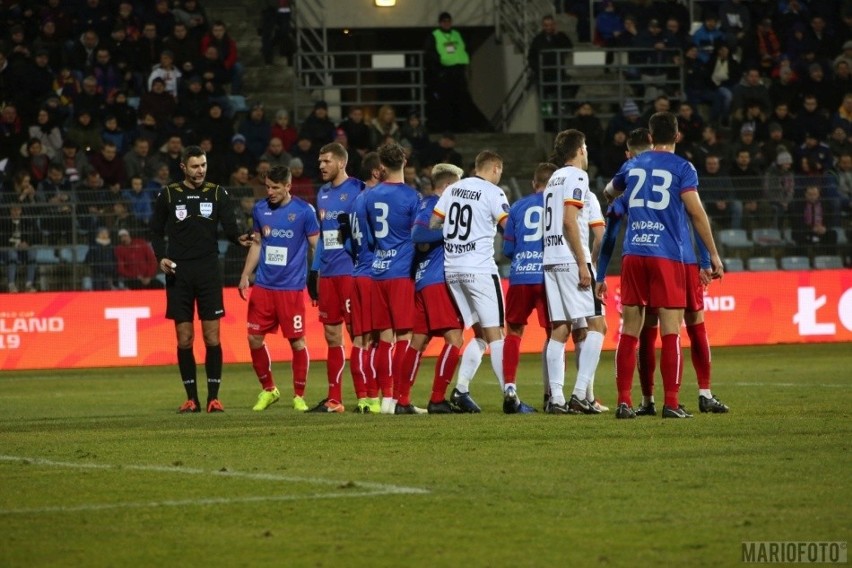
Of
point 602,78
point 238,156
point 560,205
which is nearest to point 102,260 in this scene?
point 238,156

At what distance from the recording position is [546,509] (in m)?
7.33

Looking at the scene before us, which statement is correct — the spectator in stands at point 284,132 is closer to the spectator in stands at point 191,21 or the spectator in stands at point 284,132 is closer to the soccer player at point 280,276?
the spectator in stands at point 191,21

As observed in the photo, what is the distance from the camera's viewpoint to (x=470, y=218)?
12734mm

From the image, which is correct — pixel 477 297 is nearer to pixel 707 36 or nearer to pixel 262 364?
pixel 262 364

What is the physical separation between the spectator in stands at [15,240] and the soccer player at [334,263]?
28.8 ft

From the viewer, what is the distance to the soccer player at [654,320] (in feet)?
38.1

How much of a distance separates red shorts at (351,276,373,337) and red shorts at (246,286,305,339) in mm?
1201

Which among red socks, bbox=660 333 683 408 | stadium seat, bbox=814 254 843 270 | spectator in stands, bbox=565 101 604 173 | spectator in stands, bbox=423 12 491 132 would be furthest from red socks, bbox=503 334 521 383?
spectator in stands, bbox=423 12 491 132

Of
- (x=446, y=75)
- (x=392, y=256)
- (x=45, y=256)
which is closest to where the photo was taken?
(x=392, y=256)

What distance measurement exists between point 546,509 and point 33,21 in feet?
70.7

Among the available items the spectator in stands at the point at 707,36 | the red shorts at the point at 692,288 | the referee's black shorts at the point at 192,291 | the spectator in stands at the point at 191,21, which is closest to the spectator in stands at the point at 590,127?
the spectator in stands at the point at 707,36

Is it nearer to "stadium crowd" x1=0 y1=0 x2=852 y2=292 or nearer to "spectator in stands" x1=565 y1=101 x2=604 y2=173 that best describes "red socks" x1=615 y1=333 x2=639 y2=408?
"stadium crowd" x1=0 y1=0 x2=852 y2=292

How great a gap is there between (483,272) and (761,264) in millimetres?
12338

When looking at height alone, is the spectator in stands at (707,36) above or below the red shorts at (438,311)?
above
